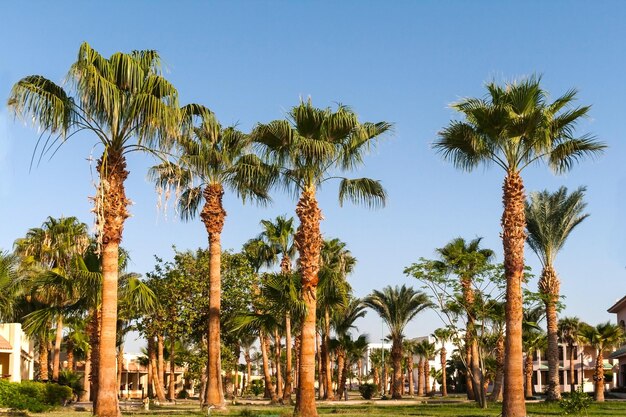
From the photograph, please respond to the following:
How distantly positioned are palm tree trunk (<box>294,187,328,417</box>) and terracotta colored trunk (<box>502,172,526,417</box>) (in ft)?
20.4

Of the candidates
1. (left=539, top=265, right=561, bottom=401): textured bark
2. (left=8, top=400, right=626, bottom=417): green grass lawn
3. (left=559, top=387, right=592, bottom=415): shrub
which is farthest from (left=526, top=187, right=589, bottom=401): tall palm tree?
(left=559, top=387, right=592, bottom=415): shrub

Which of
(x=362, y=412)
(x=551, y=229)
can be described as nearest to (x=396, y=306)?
(x=551, y=229)

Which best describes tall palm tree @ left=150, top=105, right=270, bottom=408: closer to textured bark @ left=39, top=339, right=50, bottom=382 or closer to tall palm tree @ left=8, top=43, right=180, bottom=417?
tall palm tree @ left=8, top=43, right=180, bottom=417

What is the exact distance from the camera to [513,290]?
2633 centimetres

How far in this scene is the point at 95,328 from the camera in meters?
30.8

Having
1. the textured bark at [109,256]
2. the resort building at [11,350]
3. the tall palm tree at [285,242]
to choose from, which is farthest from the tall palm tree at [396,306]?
the textured bark at [109,256]

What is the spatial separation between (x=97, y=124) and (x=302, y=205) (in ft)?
26.3

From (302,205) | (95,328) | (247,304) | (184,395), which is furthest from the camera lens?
(184,395)

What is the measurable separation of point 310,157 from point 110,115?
7824 millimetres

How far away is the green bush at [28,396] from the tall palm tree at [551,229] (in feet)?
82.5

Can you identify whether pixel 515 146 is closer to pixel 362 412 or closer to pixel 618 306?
pixel 362 412

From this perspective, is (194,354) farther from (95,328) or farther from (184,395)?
(184,395)

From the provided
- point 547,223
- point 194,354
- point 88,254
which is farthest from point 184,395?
point 88,254

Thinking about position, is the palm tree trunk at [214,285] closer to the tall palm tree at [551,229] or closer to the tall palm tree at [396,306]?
the tall palm tree at [551,229]
